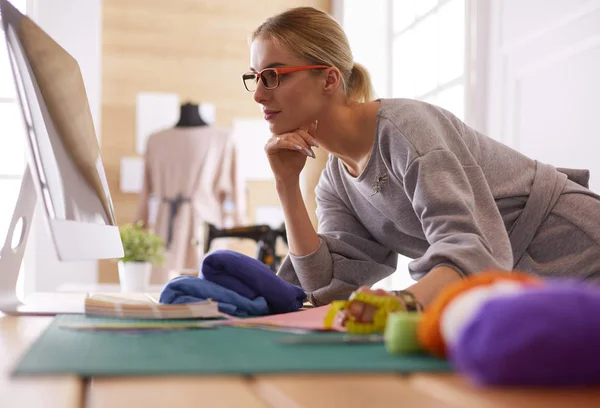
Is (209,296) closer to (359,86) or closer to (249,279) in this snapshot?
(249,279)

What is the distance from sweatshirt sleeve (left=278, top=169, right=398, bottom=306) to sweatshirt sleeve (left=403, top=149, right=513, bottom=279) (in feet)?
0.98

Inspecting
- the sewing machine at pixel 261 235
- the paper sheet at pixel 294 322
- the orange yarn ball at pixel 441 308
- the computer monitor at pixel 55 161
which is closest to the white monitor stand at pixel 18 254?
the computer monitor at pixel 55 161

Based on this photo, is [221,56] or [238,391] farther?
[221,56]

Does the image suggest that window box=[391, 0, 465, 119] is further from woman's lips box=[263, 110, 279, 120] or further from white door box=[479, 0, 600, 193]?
woman's lips box=[263, 110, 279, 120]

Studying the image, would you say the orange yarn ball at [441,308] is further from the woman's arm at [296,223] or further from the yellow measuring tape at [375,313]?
the woman's arm at [296,223]

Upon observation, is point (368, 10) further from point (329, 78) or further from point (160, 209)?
point (329, 78)

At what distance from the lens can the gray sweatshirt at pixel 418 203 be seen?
1182 mm

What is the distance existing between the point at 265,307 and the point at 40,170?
0.42m

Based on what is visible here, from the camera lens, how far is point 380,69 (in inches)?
198

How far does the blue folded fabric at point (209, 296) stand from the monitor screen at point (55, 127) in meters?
0.17

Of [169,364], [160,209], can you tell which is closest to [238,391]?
[169,364]

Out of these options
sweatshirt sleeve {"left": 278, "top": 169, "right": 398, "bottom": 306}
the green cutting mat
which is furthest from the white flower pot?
the green cutting mat

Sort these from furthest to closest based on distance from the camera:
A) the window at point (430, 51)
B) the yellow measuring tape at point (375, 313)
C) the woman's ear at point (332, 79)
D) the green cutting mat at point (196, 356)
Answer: the window at point (430, 51), the woman's ear at point (332, 79), the yellow measuring tape at point (375, 313), the green cutting mat at point (196, 356)

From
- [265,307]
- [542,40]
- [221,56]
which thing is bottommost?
[265,307]
